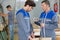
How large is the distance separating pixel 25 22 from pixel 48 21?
31 cm

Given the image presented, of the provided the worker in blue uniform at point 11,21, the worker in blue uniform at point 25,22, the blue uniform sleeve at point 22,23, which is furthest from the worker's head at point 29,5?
the worker in blue uniform at point 11,21

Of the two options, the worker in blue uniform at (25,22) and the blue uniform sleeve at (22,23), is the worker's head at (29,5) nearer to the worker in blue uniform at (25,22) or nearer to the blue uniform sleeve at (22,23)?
the worker in blue uniform at (25,22)

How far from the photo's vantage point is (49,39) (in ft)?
5.81

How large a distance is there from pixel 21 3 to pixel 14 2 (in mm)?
100

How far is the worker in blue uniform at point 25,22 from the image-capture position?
1607mm

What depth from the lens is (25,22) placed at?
5.32ft

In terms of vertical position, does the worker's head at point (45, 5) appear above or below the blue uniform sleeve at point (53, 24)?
above

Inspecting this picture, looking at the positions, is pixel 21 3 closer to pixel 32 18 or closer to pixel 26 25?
pixel 32 18

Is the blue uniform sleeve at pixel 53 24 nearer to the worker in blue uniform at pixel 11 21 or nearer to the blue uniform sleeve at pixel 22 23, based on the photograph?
the blue uniform sleeve at pixel 22 23

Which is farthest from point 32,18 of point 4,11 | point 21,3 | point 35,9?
point 4,11

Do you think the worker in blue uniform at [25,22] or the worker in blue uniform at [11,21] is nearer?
the worker in blue uniform at [25,22]

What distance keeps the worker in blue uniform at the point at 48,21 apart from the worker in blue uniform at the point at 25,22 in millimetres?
184

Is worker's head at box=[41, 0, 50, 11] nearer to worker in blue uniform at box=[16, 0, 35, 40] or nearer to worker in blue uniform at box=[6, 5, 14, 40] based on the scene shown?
worker in blue uniform at box=[16, 0, 35, 40]

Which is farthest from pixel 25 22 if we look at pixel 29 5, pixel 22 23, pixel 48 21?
pixel 48 21
